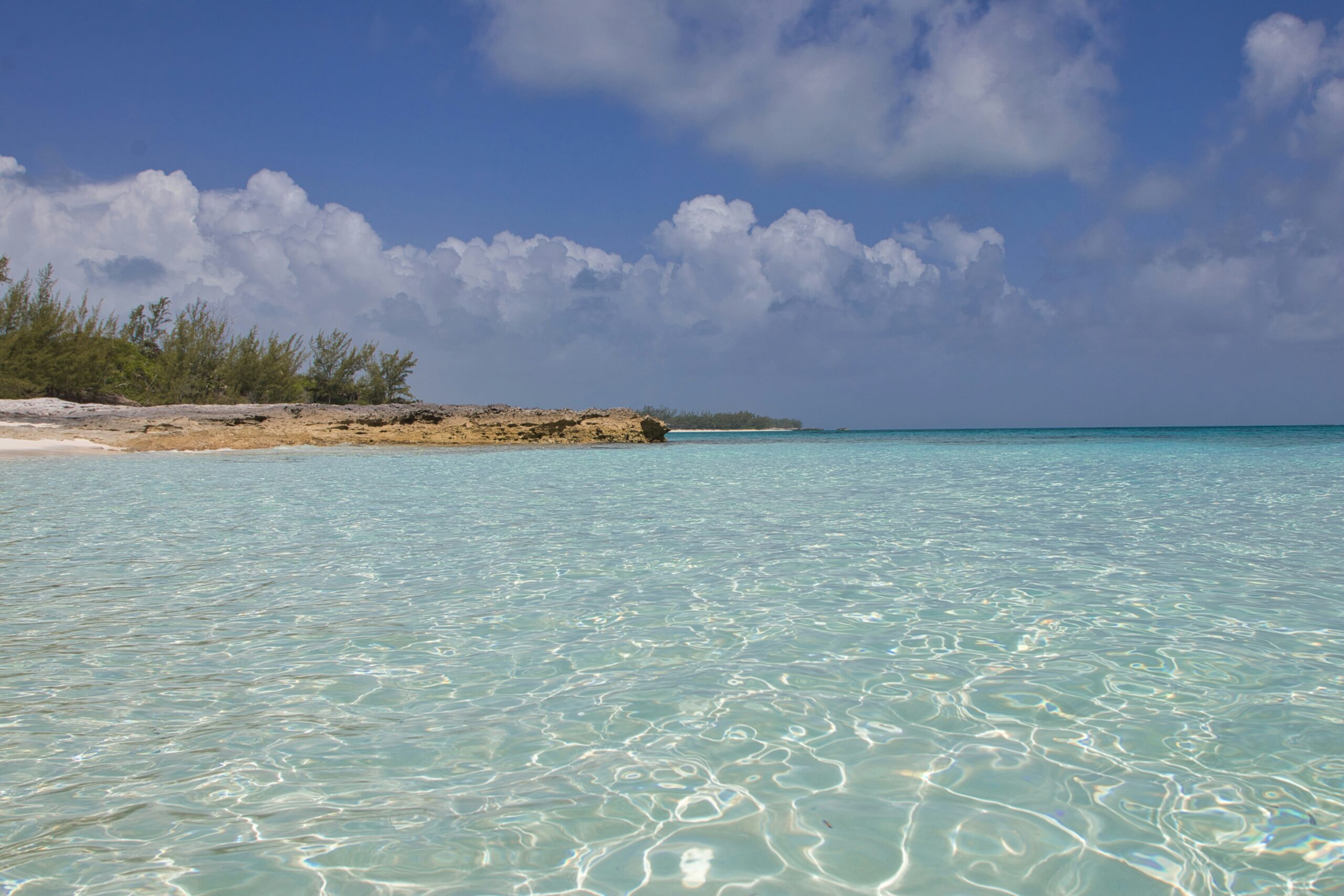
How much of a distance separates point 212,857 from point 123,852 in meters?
0.26

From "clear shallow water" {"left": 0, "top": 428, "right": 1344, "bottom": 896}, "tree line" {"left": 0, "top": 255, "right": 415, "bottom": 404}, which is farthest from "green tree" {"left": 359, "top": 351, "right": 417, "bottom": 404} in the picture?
"clear shallow water" {"left": 0, "top": 428, "right": 1344, "bottom": 896}

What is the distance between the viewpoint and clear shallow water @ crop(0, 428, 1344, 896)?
2244 mm

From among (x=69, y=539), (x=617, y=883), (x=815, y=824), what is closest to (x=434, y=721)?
(x=617, y=883)

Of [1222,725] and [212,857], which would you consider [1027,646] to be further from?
[212,857]

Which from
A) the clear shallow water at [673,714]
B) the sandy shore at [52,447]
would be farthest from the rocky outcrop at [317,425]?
the clear shallow water at [673,714]

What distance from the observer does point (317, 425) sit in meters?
28.7

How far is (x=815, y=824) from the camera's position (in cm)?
243

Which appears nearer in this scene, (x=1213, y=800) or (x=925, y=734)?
(x=1213, y=800)

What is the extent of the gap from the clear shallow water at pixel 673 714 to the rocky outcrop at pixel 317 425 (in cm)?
2055

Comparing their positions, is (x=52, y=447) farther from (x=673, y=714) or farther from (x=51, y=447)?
(x=673, y=714)

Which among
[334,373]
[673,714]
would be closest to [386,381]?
→ [334,373]

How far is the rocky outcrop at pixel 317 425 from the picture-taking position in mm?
25141

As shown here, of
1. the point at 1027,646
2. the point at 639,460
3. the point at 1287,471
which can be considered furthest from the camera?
the point at 639,460

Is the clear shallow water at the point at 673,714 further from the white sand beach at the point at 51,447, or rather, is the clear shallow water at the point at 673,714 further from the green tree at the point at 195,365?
the green tree at the point at 195,365
